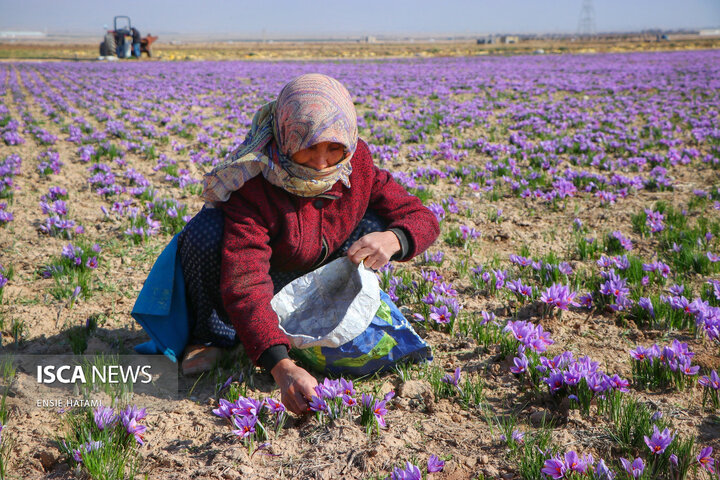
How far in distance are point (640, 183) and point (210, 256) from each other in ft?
18.5

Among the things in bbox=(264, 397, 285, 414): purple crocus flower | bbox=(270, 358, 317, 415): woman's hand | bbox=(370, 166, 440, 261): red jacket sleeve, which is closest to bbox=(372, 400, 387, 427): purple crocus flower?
bbox=(270, 358, 317, 415): woman's hand

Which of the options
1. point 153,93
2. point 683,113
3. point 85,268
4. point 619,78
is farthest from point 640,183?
point 619,78

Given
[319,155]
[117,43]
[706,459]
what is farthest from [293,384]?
[117,43]

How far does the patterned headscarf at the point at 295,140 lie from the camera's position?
241 cm

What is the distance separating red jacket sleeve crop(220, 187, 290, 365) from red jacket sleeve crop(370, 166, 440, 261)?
0.78 m

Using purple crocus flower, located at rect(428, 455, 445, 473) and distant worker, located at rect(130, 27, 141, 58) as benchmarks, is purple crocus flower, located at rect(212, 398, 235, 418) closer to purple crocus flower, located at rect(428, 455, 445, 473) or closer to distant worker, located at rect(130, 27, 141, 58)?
purple crocus flower, located at rect(428, 455, 445, 473)

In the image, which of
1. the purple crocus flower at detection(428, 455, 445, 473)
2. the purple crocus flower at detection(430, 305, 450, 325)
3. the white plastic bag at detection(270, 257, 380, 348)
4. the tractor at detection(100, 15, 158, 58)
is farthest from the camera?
the tractor at detection(100, 15, 158, 58)

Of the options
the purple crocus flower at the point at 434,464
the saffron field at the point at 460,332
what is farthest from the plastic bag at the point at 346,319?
the purple crocus flower at the point at 434,464

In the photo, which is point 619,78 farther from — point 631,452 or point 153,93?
point 631,452

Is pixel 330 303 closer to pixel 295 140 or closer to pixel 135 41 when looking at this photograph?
pixel 295 140

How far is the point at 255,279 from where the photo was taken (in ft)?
7.97

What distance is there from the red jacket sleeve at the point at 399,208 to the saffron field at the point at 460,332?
608mm

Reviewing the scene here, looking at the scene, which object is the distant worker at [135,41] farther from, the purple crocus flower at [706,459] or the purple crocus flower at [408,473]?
the purple crocus flower at [706,459]

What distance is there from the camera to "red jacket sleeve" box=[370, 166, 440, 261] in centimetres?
296
